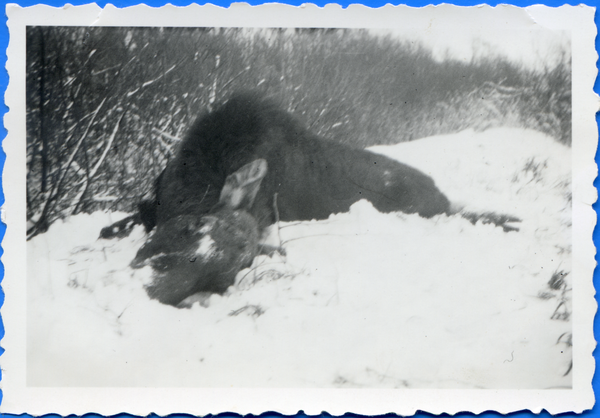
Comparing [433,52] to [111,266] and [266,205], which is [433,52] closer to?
[266,205]

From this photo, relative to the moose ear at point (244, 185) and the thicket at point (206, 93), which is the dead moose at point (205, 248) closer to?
the moose ear at point (244, 185)

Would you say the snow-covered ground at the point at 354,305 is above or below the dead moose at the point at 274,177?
below

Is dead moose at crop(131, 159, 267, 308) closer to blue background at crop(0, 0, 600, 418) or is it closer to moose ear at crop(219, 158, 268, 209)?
moose ear at crop(219, 158, 268, 209)

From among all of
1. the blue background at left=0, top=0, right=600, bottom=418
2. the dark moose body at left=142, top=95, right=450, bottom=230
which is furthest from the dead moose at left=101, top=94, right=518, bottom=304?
the blue background at left=0, top=0, right=600, bottom=418

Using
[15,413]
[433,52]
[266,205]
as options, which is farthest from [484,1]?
[15,413]

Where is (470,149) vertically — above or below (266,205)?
above

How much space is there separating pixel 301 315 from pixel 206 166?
1.44 ft

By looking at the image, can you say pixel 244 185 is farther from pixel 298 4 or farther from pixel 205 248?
pixel 298 4

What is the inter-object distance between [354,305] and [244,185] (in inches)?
16.0

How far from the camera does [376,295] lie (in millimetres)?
1206

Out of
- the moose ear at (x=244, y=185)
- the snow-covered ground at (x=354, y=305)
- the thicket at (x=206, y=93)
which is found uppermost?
the thicket at (x=206, y=93)

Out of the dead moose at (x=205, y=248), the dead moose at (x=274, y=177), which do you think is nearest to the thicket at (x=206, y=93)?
the dead moose at (x=274, y=177)

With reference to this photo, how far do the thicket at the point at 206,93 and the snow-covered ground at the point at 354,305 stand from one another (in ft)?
0.23

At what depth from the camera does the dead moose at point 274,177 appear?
1.20m
